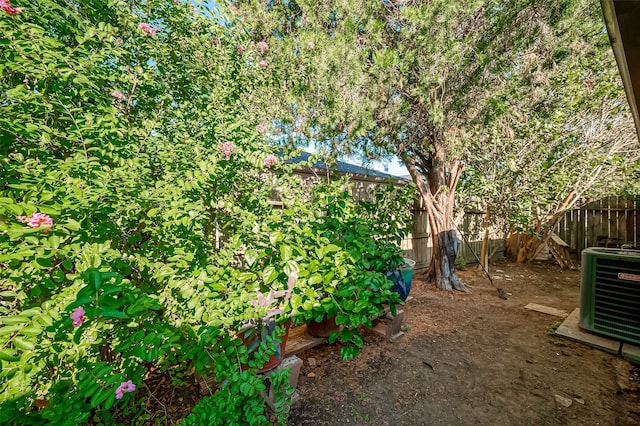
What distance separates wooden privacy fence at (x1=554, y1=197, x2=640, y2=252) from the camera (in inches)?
254

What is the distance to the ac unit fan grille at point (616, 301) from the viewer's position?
2.57 m

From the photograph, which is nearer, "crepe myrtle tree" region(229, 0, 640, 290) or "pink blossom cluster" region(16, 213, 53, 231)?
"pink blossom cluster" region(16, 213, 53, 231)

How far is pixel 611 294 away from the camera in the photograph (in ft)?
8.87

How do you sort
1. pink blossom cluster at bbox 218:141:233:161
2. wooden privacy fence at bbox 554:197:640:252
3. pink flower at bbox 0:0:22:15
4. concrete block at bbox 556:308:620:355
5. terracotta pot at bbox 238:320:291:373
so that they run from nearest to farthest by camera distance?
pink flower at bbox 0:0:22:15 < pink blossom cluster at bbox 218:141:233:161 < terracotta pot at bbox 238:320:291:373 < concrete block at bbox 556:308:620:355 < wooden privacy fence at bbox 554:197:640:252

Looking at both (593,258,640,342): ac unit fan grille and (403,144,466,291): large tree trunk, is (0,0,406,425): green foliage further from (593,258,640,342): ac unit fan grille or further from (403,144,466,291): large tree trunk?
(403,144,466,291): large tree trunk

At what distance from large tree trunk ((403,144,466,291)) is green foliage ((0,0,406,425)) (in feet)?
10.8

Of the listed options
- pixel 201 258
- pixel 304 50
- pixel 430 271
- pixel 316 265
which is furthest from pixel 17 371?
pixel 430 271

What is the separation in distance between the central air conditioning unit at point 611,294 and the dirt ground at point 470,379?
29 centimetres

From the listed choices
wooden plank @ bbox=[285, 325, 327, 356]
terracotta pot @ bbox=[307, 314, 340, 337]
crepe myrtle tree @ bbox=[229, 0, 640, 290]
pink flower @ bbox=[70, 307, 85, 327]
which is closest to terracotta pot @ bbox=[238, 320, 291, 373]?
wooden plank @ bbox=[285, 325, 327, 356]

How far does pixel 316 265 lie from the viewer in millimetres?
1282

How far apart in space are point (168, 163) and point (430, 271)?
5.08 m

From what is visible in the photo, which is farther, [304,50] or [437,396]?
[304,50]

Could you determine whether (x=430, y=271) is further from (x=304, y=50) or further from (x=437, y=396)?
(x=304, y=50)

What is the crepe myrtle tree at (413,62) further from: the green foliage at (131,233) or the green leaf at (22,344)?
the green leaf at (22,344)
